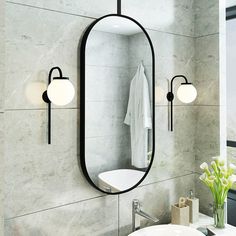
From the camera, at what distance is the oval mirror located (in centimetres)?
148

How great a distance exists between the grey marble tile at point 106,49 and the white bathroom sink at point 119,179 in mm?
606

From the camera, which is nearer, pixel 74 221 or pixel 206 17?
pixel 74 221

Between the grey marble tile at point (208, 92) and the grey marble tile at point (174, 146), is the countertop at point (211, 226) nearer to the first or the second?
the grey marble tile at point (174, 146)

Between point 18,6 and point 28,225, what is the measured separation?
1008 mm

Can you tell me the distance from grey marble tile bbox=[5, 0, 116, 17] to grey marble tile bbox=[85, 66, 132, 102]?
295 millimetres

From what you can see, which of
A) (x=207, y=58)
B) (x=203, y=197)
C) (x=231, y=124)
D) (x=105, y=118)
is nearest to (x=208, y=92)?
(x=207, y=58)

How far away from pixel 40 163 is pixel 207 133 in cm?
122

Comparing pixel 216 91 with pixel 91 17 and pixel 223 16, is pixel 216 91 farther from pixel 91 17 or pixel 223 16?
pixel 91 17

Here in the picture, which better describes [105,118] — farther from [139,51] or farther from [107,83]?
[139,51]

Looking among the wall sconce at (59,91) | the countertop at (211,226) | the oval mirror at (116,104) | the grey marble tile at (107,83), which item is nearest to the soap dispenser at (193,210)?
the countertop at (211,226)

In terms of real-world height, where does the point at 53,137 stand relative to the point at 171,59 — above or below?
below

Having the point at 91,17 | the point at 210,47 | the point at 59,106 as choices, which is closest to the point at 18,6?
the point at 91,17

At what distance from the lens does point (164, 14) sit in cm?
187

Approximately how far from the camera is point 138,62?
1.70 m
